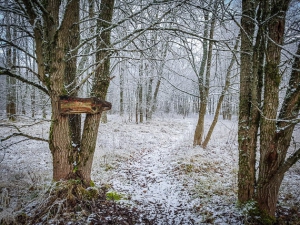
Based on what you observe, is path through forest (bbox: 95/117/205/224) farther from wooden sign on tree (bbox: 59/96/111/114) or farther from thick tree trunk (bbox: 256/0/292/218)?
wooden sign on tree (bbox: 59/96/111/114)

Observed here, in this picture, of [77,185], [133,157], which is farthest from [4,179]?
[133,157]

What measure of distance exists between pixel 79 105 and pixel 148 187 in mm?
2742

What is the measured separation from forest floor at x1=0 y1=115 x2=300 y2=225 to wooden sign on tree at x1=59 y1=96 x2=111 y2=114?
1.90ft

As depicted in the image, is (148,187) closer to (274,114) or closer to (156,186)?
(156,186)

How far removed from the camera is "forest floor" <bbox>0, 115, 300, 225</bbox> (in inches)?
124

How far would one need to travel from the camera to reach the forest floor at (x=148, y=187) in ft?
10.3

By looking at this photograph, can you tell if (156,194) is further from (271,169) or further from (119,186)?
(271,169)

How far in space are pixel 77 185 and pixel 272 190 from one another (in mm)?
3414

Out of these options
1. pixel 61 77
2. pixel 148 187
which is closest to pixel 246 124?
pixel 148 187

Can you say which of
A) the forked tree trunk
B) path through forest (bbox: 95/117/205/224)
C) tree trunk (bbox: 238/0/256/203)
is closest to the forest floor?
path through forest (bbox: 95/117/205/224)

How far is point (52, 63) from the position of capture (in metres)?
3.01

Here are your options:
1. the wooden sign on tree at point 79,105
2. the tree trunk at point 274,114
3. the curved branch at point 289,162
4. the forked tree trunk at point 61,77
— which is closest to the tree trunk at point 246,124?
the tree trunk at point 274,114

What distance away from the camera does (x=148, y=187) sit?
4.54 meters

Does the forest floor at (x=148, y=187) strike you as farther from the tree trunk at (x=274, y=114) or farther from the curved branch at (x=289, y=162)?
the curved branch at (x=289, y=162)
